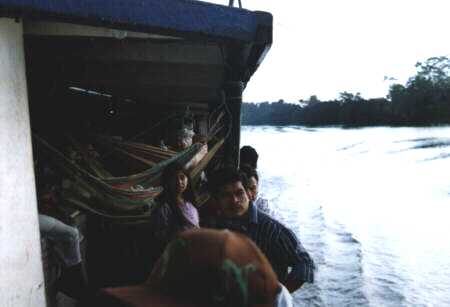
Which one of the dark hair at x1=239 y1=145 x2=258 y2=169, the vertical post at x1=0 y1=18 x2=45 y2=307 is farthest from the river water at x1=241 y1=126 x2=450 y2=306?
the vertical post at x1=0 y1=18 x2=45 y2=307

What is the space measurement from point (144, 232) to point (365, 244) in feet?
23.4

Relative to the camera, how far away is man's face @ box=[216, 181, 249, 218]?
7.31 ft

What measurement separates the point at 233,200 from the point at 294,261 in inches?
18.1

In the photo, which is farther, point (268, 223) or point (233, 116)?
point (233, 116)

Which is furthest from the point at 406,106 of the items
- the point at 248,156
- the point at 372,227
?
the point at 248,156

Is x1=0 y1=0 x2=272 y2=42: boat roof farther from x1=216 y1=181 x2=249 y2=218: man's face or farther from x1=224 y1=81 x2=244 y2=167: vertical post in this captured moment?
x1=224 y1=81 x2=244 y2=167: vertical post

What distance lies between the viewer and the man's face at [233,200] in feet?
7.31

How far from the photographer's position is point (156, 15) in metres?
2.01

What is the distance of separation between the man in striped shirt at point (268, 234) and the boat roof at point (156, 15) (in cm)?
84

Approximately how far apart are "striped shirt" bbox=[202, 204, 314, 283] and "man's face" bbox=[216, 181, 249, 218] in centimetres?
8

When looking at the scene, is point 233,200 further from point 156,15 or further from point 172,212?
point 156,15

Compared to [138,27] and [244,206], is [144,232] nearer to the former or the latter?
[244,206]

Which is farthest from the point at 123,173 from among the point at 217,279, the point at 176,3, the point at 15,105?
the point at 217,279

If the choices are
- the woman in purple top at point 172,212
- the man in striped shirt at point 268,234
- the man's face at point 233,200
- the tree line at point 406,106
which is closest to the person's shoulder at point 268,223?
the man in striped shirt at point 268,234
